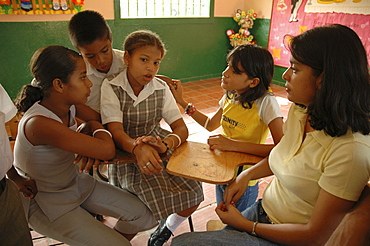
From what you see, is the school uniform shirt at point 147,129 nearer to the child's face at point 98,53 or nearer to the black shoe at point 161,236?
the child's face at point 98,53

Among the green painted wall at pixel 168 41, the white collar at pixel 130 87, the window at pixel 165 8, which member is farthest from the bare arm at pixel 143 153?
the window at pixel 165 8

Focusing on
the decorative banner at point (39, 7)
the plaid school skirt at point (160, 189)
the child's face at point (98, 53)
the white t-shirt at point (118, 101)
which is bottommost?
the plaid school skirt at point (160, 189)

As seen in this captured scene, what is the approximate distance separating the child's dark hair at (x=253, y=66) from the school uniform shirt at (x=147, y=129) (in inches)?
16.4

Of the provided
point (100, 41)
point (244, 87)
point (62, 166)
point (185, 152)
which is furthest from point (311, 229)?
point (100, 41)

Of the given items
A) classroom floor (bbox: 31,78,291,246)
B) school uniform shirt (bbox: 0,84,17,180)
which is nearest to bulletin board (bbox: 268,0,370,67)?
classroom floor (bbox: 31,78,291,246)

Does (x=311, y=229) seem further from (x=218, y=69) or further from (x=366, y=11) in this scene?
(x=218, y=69)

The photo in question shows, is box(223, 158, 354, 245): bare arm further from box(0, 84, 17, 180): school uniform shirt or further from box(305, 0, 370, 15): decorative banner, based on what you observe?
box(305, 0, 370, 15): decorative banner

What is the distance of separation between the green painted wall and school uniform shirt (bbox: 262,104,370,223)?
4406mm

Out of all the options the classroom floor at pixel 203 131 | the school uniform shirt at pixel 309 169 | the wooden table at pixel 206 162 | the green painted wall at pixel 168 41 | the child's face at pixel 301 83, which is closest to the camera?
the school uniform shirt at pixel 309 169

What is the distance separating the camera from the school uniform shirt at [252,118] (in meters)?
1.59

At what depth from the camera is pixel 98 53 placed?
1851mm

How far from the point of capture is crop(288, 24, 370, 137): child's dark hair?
0.99 meters

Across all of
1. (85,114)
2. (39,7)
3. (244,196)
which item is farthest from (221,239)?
(39,7)

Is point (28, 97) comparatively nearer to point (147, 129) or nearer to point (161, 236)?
point (147, 129)
